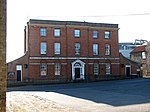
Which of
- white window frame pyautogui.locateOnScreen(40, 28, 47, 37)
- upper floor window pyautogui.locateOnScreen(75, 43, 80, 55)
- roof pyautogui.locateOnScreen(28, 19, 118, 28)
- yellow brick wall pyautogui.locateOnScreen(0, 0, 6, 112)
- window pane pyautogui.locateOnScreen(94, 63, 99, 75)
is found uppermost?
roof pyautogui.locateOnScreen(28, 19, 118, 28)

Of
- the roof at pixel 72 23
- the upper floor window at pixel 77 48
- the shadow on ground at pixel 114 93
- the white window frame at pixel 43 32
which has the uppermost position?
the roof at pixel 72 23

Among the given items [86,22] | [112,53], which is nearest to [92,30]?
[86,22]

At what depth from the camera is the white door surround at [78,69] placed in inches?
2127

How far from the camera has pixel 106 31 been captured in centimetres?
5725

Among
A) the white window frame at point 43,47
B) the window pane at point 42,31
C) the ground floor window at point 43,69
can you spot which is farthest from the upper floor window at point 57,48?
the ground floor window at point 43,69

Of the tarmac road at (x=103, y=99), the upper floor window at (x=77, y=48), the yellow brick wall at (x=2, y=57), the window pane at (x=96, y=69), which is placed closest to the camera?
the yellow brick wall at (x=2, y=57)

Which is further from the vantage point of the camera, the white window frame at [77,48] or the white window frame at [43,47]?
the white window frame at [77,48]

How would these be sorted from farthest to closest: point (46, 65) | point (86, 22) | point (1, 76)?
point (86, 22) < point (46, 65) < point (1, 76)

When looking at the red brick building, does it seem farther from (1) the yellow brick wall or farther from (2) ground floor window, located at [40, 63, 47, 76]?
(1) the yellow brick wall

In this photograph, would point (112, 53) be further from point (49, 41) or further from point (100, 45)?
point (49, 41)

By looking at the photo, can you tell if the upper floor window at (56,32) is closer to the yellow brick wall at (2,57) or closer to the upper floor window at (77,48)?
the upper floor window at (77,48)

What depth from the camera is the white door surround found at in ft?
177

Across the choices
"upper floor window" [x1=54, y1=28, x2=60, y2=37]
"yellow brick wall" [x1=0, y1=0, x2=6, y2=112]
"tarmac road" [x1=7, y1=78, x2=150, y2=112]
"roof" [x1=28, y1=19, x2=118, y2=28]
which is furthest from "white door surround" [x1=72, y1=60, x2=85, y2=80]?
"yellow brick wall" [x1=0, y1=0, x2=6, y2=112]

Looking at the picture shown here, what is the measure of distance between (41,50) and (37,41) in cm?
176
